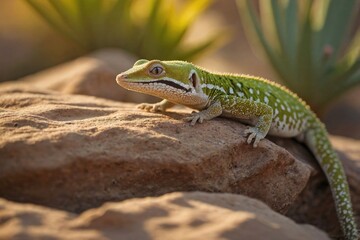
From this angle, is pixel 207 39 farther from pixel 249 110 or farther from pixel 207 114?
pixel 207 114

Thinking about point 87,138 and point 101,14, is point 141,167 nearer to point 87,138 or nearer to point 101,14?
point 87,138

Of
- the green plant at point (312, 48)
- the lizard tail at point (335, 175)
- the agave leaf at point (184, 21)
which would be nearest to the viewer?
the lizard tail at point (335, 175)

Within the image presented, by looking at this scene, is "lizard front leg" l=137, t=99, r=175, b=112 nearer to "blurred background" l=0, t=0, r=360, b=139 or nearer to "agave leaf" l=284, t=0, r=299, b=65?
"blurred background" l=0, t=0, r=360, b=139

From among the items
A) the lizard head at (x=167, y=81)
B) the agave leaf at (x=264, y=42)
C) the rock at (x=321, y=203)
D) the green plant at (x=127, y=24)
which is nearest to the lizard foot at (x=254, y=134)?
the lizard head at (x=167, y=81)

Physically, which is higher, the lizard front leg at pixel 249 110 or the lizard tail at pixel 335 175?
the lizard front leg at pixel 249 110

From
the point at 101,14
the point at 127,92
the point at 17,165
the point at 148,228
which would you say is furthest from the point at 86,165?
the point at 101,14

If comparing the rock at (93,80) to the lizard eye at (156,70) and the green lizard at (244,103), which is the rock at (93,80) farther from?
the lizard eye at (156,70)

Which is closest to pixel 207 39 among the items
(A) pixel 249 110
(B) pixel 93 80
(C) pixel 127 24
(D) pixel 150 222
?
(C) pixel 127 24

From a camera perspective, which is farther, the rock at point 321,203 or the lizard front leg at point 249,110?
the rock at point 321,203
